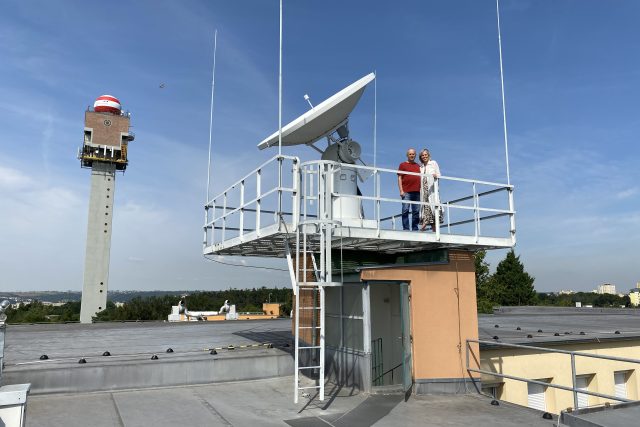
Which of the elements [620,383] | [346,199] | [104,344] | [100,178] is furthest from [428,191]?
[100,178]

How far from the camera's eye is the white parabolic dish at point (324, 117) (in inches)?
399

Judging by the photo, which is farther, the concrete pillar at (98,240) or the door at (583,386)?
the concrete pillar at (98,240)

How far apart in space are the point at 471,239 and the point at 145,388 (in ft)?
24.5

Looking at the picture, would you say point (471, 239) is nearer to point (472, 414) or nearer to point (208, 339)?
point (472, 414)

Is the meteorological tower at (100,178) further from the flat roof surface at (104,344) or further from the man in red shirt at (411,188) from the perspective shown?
the man in red shirt at (411,188)

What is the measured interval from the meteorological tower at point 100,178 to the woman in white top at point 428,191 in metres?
70.9

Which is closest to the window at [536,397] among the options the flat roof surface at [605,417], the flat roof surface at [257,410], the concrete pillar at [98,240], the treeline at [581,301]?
the flat roof surface at [257,410]

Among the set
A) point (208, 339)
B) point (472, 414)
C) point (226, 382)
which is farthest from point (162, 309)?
point (472, 414)

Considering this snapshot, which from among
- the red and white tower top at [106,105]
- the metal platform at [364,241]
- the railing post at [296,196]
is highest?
the red and white tower top at [106,105]

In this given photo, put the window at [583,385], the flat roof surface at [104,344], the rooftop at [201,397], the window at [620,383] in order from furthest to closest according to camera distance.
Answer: the window at [620,383] → the window at [583,385] → the flat roof surface at [104,344] → the rooftop at [201,397]

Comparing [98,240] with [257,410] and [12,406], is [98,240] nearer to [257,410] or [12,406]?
[257,410]

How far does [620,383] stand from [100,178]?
77.3 metres

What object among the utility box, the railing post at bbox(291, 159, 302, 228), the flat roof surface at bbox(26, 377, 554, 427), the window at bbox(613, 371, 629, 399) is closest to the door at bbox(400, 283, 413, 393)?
the flat roof surface at bbox(26, 377, 554, 427)

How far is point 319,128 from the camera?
1075cm
